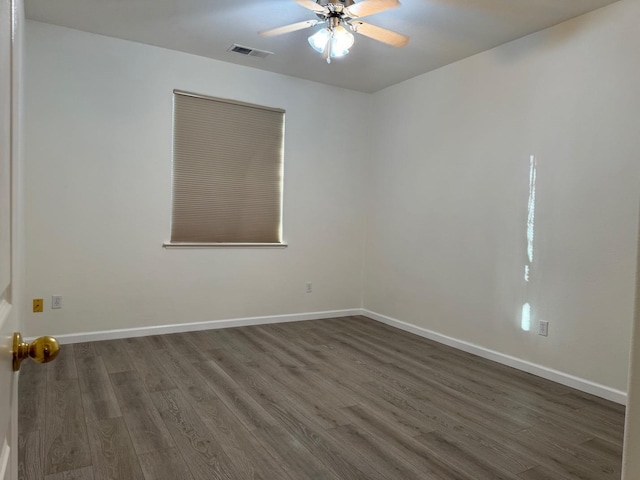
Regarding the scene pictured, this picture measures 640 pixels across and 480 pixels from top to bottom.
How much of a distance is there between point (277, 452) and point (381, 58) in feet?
11.4

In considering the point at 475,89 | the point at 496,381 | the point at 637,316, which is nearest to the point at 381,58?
the point at 475,89

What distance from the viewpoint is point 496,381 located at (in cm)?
324

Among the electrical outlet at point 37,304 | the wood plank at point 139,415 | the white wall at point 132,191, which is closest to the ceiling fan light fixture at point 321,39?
the white wall at point 132,191

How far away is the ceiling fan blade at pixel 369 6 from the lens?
2.62m

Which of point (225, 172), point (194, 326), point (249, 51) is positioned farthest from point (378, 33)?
point (194, 326)

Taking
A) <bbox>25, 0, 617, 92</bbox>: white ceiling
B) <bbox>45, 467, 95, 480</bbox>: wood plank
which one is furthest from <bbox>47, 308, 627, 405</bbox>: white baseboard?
<bbox>25, 0, 617, 92</bbox>: white ceiling

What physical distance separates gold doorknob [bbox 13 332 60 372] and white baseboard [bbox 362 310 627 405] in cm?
263

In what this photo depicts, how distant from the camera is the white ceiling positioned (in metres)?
3.09

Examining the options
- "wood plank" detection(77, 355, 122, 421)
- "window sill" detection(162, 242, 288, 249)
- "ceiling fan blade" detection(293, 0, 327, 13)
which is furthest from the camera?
"window sill" detection(162, 242, 288, 249)

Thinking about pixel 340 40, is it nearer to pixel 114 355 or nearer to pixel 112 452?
pixel 112 452

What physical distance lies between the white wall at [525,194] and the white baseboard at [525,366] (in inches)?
2.0

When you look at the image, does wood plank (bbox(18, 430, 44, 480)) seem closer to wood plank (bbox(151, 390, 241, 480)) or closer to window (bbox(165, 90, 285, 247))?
wood plank (bbox(151, 390, 241, 480))

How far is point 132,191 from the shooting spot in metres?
3.99

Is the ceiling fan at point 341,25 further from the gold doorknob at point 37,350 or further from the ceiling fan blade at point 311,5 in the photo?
the gold doorknob at point 37,350
